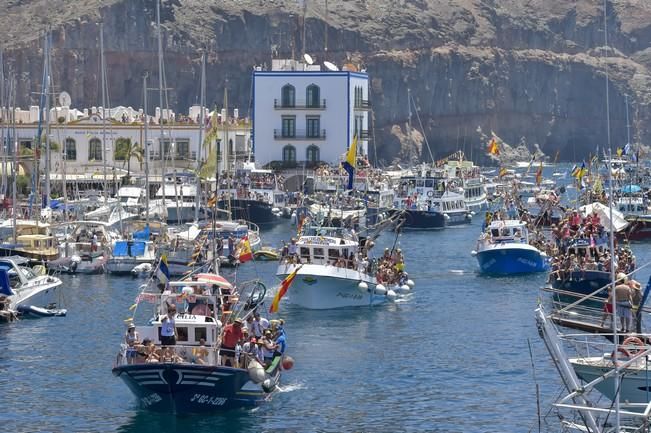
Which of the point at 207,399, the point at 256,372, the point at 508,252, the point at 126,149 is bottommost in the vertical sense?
the point at 207,399

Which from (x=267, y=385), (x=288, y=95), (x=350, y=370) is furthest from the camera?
(x=288, y=95)

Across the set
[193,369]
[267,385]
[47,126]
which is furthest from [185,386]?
[47,126]

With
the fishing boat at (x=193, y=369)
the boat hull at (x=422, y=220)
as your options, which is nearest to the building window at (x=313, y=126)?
the boat hull at (x=422, y=220)

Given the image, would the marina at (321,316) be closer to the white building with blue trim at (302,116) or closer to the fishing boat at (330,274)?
the fishing boat at (330,274)

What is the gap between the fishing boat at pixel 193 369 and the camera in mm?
43031

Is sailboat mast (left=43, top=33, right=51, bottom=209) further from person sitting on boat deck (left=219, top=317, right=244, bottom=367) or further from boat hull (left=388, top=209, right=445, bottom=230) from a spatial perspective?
person sitting on boat deck (left=219, top=317, right=244, bottom=367)

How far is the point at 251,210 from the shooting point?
114938 millimetres

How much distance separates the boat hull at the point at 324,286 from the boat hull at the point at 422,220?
158 feet

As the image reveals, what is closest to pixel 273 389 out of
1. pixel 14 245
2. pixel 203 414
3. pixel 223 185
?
pixel 203 414

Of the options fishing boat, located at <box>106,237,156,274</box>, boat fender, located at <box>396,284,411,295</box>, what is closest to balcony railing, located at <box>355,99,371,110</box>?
fishing boat, located at <box>106,237,156,274</box>

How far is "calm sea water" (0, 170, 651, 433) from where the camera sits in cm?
Result: 4441

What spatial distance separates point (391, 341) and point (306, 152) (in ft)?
273

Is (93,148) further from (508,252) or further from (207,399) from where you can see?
(207,399)

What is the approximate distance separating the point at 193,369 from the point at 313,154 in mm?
98594
